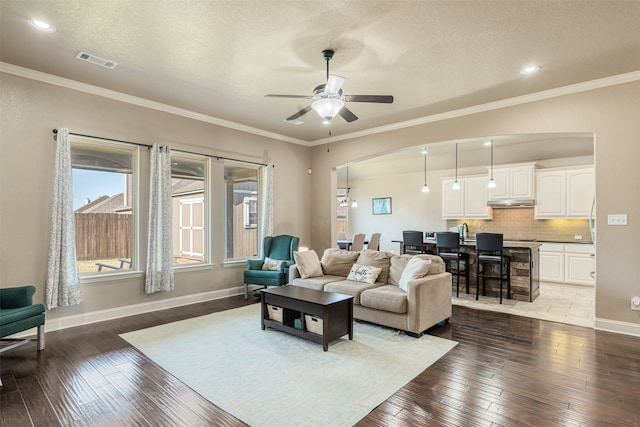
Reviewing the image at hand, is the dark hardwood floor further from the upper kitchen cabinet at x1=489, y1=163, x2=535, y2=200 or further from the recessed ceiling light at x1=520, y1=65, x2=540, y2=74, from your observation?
the upper kitchen cabinet at x1=489, y1=163, x2=535, y2=200

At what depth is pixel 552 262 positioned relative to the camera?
7.01 meters

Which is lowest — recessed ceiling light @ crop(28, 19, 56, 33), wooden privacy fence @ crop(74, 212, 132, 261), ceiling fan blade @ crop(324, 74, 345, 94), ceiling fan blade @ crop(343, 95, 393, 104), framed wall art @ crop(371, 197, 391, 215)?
wooden privacy fence @ crop(74, 212, 132, 261)

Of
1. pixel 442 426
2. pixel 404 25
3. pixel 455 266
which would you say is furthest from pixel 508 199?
pixel 442 426

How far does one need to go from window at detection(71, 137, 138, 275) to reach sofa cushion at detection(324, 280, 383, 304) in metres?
3.01

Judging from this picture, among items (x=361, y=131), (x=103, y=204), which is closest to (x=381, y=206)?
(x=361, y=131)

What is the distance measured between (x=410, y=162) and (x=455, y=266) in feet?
11.6

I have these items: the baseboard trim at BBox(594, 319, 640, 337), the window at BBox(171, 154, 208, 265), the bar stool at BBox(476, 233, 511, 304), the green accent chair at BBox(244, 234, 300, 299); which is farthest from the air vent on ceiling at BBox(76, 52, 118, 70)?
the baseboard trim at BBox(594, 319, 640, 337)

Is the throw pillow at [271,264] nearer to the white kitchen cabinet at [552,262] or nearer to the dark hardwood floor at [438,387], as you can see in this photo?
the dark hardwood floor at [438,387]

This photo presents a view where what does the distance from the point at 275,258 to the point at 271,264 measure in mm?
229

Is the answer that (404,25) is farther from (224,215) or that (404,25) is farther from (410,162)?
(410,162)

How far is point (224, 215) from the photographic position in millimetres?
6008

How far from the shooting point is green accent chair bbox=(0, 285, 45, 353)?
10.2 feet

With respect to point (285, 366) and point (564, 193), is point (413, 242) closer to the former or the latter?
point (564, 193)

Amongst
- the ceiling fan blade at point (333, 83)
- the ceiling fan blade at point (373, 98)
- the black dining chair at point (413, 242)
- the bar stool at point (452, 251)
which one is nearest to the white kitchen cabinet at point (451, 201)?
the black dining chair at point (413, 242)
